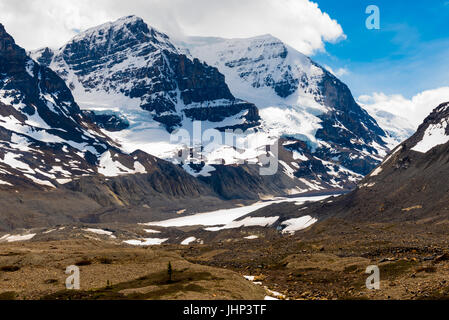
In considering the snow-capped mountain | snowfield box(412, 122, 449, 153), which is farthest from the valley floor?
snowfield box(412, 122, 449, 153)

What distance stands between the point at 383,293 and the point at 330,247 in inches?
1782

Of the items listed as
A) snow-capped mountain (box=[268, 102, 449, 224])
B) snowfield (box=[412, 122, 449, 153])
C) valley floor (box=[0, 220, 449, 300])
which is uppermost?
snowfield (box=[412, 122, 449, 153])

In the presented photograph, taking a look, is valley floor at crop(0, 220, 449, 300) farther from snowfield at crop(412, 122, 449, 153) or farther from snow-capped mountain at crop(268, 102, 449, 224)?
snowfield at crop(412, 122, 449, 153)

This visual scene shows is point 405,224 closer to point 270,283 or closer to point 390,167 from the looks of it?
point 270,283

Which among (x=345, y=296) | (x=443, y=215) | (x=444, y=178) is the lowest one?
(x=345, y=296)

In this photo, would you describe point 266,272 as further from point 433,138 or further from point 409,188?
point 433,138

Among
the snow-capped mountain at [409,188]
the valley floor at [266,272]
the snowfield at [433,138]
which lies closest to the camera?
the valley floor at [266,272]

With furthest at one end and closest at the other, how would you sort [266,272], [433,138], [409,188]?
[433,138] < [409,188] < [266,272]

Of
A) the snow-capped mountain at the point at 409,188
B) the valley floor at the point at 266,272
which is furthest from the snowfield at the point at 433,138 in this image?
the valley floor at the point at 266,272

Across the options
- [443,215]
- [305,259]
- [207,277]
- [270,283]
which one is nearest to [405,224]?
[443,215]

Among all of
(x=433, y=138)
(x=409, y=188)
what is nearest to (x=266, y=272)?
(x=409, y=188)

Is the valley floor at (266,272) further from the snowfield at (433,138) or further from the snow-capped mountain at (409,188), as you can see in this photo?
the snowfield at (433,138)
